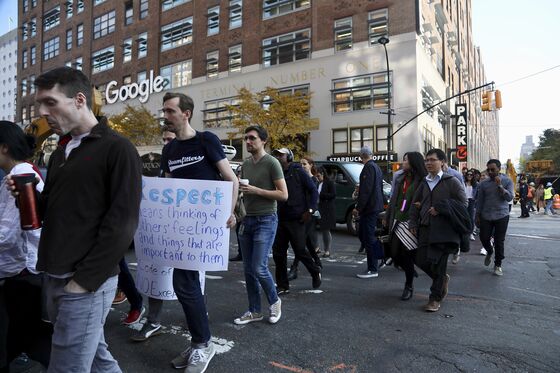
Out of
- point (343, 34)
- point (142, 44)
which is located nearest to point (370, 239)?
point (343, 34)

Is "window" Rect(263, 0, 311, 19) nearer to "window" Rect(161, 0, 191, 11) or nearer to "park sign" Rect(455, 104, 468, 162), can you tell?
"window" Rect(161, 0, 191, 11)

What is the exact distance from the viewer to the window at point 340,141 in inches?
1034

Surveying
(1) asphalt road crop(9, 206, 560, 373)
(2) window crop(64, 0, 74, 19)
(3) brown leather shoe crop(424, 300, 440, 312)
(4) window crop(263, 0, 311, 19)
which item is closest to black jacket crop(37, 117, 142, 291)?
(1) asphalt road crop(9, 206, 560, 373)

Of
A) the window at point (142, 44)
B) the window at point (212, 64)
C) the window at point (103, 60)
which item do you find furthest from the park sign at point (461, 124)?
the window at point (103, 60)

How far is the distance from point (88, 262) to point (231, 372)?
1676 mm

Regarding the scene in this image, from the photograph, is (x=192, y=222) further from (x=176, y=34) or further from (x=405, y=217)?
(x=176, y=34)

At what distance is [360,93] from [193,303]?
2429 centimetres

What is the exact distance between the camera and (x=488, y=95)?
2119 centimetres

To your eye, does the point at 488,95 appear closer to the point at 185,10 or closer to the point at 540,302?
the point at 540,302

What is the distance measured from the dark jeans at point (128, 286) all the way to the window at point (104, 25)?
41.0 meters

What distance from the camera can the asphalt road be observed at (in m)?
3.21

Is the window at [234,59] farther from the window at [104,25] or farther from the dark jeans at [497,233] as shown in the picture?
the dark jeans at [497,233]

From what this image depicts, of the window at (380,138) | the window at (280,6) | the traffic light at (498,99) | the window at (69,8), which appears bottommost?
the window at (380,138)

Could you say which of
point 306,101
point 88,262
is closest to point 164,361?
point 88,262
